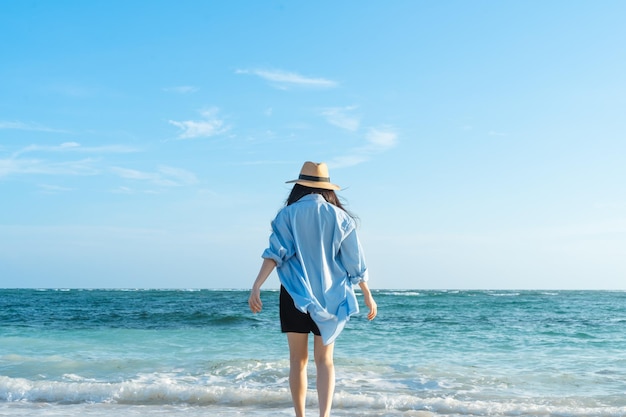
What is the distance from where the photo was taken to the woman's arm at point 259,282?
12.0ft

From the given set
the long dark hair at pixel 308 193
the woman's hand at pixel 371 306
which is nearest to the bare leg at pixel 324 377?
the woman's hand at pixel 371 306

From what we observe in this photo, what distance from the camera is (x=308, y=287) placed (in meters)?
3.72

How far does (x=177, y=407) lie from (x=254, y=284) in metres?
2.69

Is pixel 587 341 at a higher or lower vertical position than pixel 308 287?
lower

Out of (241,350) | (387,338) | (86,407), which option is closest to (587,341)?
(387,338)

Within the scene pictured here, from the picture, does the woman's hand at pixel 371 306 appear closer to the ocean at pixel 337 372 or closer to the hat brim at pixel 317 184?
the hat brim at pixel 317 184

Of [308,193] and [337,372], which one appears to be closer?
[308,193]

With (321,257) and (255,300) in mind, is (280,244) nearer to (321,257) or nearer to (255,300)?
(321,257)

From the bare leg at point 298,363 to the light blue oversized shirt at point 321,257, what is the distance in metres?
0.15

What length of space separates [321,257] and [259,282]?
379 millimetres

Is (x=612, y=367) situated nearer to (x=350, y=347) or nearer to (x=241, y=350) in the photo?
(x=350, y=347)

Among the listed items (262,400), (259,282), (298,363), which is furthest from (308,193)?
(262,400)

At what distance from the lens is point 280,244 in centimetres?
380

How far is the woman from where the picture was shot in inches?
146
